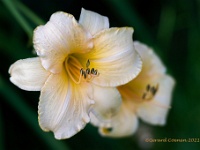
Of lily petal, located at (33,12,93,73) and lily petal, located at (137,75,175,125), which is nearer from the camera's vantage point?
lily petal, located at (33,12,93,73)

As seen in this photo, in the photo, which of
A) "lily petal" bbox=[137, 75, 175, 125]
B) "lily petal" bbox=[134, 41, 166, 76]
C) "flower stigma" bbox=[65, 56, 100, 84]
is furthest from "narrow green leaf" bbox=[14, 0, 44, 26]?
"lily petal" bbox=[137, 75, 175, 125]

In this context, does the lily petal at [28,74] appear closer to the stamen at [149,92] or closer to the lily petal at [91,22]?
the lily petal at [91,22]

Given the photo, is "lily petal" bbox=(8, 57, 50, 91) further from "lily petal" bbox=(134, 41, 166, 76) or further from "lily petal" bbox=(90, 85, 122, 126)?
"lily petal" bbox=(134, 41, 166, 76)

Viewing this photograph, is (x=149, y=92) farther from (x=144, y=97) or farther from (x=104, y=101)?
(x=104, y=101)

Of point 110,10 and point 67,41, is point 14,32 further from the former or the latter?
point 67,41

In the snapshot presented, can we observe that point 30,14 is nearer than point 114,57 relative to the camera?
No

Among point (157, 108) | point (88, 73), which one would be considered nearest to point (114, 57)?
point (88, 73)

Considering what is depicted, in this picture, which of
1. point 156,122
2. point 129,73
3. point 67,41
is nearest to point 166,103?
point 156,122
